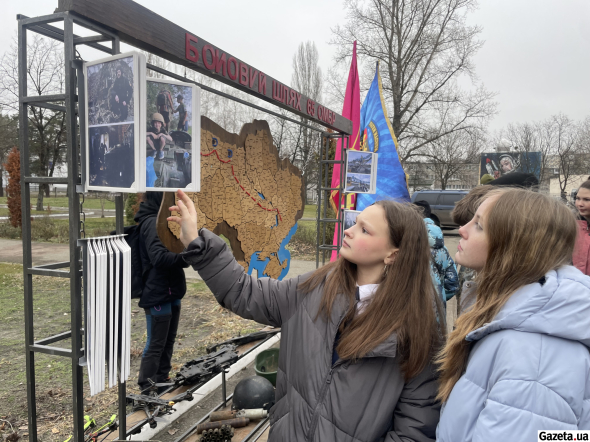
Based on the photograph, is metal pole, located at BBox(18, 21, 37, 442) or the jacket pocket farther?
metal pole, located at BBox(18, 21, 37, 442)

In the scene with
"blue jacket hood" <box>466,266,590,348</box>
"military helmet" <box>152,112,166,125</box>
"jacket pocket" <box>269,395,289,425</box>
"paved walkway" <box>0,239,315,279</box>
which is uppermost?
"military helmet" <box>152,112,166,125</box>

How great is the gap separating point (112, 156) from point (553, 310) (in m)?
1.57

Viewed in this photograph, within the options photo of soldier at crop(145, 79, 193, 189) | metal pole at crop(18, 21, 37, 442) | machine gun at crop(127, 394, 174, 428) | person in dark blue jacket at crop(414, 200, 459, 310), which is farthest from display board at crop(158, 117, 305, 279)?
person in dark blue jacket at crop(414, 200, 459, 310)

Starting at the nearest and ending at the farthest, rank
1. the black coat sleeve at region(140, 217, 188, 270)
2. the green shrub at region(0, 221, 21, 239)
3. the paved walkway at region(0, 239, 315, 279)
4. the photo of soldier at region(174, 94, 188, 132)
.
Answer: the photo of soldier at region(174, 94, 188, 132) → the black coat sleeve at region(140, 217, 188, 270) → the paved walkway at region(0, 239, 315, 279) → the green shrub at region(0, 221, 21, 239)

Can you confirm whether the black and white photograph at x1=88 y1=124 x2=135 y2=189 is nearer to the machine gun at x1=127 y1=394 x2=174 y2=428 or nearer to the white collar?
the white collar

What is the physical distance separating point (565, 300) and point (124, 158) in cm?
153

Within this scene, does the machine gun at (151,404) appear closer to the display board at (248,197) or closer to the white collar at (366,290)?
the display board at (248,197)

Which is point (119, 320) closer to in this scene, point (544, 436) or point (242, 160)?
→ point (544, 436)

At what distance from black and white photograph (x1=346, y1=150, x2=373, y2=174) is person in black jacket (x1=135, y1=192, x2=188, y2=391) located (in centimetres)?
269

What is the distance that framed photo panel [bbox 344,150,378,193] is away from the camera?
5129mm

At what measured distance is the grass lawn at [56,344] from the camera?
3.37 meters

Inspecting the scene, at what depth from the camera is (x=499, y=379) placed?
934 millimetres

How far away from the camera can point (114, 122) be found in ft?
5.38

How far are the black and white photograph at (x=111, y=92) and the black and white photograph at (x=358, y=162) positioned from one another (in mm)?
3753
